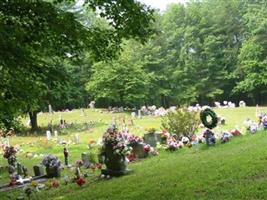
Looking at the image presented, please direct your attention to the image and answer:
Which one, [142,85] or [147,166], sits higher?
[142,85]

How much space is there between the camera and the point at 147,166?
656 inches

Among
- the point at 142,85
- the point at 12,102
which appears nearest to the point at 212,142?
the point at 12,102

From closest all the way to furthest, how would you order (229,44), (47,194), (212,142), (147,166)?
(47,194) < (147,166) < (212,142) < (229,44)

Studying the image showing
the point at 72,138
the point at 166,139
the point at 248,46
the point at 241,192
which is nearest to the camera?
the point at 241,192

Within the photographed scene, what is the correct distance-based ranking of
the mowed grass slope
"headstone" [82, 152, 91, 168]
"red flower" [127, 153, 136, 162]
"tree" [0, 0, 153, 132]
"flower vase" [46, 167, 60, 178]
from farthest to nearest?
"red flower" [127, 153, 136, 162]
"headstone" [82, 152, 91, 168]
"flower vase" [46, 167, 60, 178]
"tree" [0, 0, 153, 132]
the mowed grass slope

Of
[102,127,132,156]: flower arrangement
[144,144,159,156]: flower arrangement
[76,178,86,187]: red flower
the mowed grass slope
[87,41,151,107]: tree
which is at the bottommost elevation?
[76,178,86,187]: red flower

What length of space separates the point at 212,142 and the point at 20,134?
24.4 m

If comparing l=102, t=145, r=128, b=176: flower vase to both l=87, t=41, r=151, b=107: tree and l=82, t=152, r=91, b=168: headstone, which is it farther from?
l=87, t=41, r=151, b=107: tree

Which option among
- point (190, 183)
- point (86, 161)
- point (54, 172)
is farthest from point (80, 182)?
point (86, 161)

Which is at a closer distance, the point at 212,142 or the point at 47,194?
the point at 47,194

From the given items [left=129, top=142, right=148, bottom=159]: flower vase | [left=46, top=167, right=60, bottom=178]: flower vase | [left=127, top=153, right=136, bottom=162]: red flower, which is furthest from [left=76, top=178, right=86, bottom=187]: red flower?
[left=129, top=142, right=148, bottom=159]: flower vase

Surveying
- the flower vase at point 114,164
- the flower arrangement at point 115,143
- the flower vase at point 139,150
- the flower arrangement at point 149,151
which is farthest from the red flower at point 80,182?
the flower arrangement at point 149,151

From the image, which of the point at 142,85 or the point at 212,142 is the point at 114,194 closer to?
the point at 212,142

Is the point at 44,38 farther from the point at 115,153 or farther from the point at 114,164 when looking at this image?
the point at 114,164
